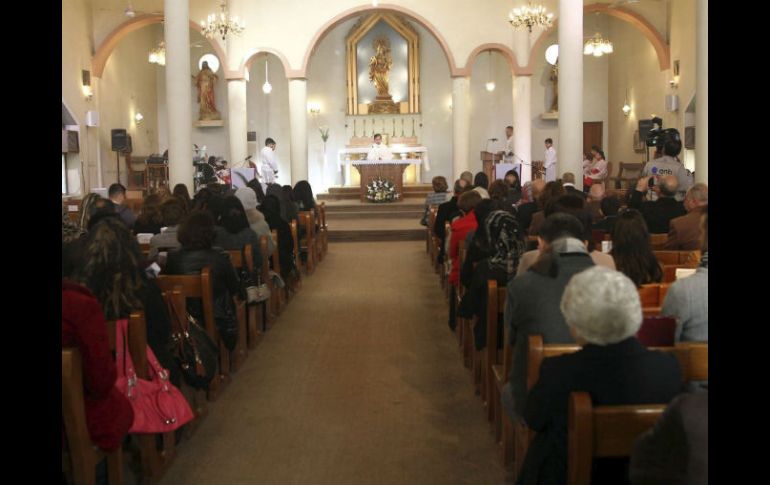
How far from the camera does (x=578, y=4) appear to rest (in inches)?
440

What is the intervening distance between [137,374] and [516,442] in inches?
66.9

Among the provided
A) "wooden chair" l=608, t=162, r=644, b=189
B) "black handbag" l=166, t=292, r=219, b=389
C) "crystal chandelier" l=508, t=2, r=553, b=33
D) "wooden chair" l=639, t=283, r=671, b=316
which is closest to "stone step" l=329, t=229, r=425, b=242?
"crystal chandelier" l=508, t=2, r=553, b=33

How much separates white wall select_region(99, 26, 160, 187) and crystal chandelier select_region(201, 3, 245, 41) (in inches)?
112

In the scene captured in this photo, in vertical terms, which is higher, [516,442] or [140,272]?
[140,272]

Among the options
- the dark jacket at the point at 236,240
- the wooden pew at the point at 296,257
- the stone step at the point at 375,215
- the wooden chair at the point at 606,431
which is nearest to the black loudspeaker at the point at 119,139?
the stone step at the point at 375,215

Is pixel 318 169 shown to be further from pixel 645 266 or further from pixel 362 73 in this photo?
pixel 645 266

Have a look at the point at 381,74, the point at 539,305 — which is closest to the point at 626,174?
the point at 381,74

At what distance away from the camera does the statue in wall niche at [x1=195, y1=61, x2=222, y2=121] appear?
67.2 ft

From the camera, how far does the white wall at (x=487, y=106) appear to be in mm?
21125

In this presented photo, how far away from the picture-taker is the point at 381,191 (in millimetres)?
→ 17906

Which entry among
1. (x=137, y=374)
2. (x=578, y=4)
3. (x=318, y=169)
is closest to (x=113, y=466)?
(x=137, y=374)

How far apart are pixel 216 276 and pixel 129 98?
15239 millimetres

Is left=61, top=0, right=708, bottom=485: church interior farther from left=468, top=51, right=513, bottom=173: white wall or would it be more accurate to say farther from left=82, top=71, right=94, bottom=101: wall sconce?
left=468, top=51, right=513, bottom=173: white wall
